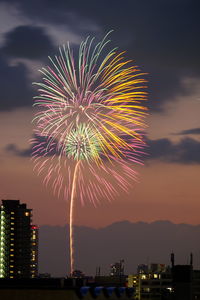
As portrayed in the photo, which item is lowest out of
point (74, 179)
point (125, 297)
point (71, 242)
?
point (125, 297)

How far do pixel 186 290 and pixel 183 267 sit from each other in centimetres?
361

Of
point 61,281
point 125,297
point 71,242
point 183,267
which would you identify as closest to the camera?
point 61,281

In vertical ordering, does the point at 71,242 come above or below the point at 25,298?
above

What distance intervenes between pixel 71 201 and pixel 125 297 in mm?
25387

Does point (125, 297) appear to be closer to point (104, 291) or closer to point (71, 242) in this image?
point (104, 291)

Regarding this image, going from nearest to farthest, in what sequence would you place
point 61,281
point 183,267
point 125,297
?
point 61,281 < point 125,297 < point 183,267

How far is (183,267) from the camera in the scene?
4092 inches

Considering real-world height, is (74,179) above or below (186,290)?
above

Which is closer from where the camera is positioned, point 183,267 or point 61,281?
point 61,281

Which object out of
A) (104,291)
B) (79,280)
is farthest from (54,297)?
(79,280)

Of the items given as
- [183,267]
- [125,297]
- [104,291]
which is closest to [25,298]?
[104,291]

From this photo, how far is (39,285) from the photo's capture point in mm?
93812

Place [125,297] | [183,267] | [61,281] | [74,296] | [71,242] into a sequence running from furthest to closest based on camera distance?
[71,242] → [183,267] → [125,297] → [61,281] → [74,296]

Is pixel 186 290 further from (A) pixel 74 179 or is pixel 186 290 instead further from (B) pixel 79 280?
(A) pixel 74 179
